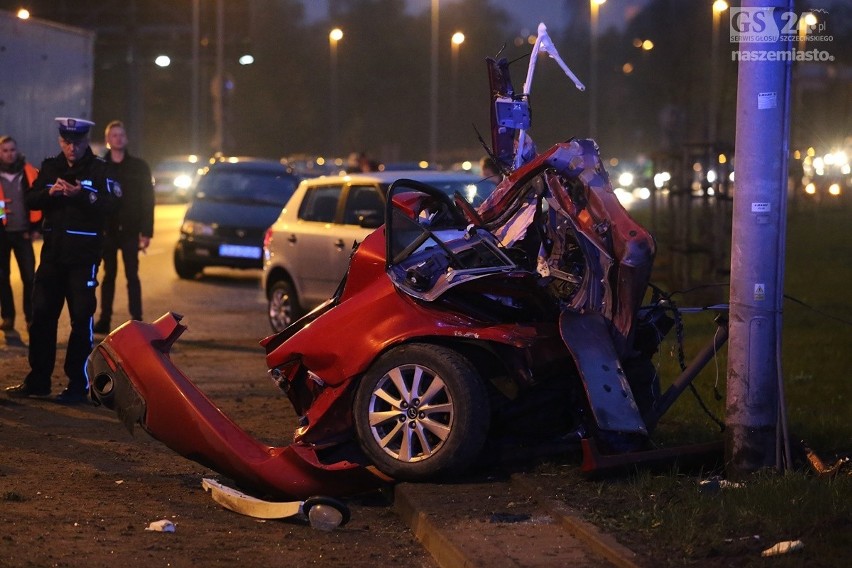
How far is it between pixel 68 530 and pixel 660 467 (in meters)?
2.79

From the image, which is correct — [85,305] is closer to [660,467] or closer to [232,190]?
[660,467]

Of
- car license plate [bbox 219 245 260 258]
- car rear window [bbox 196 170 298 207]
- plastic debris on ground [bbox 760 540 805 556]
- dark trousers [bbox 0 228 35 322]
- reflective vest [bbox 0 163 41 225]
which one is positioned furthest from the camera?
car rear window [bbox 196 170 298 207]

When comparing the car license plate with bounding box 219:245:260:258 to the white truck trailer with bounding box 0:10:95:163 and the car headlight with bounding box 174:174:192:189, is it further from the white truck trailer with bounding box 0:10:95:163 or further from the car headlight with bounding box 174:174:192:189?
the car headlight with bounding box 174:174:192:189

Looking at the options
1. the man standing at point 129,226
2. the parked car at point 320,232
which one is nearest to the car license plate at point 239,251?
the parked car at point 320,232

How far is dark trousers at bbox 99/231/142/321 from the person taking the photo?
44.0 ft

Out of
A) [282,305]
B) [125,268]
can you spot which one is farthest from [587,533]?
[125,268]

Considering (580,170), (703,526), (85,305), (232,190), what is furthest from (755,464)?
(232,190)

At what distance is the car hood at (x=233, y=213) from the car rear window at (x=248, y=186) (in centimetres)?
12

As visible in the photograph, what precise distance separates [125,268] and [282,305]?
1579 millimetres

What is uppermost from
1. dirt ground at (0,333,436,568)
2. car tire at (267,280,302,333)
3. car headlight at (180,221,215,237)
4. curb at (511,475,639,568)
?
car headlight at (180,221,215,237)

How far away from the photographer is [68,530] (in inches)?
244

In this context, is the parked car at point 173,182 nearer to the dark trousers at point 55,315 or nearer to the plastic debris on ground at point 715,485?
the dark trousers at point 55,315

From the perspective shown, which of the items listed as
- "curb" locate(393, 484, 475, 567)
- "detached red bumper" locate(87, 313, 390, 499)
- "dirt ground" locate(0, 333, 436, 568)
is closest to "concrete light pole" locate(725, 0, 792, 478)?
"curb" locate(393, 484, 475, 567)

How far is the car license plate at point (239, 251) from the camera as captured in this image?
20078mm
